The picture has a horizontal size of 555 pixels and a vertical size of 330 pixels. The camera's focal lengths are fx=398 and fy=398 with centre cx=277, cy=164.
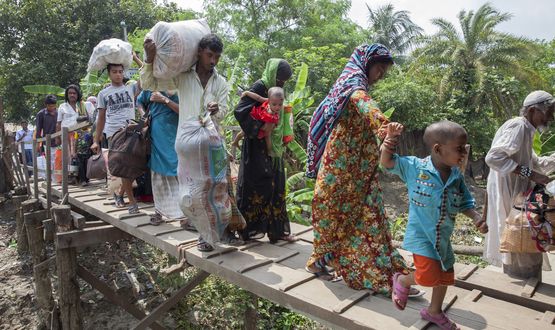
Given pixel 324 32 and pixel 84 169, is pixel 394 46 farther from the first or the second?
pixel 84 169

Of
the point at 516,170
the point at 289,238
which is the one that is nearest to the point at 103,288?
the point at 289,238

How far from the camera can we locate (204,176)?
9.16 feet

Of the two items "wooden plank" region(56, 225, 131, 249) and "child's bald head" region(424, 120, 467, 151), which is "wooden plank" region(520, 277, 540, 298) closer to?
"child's bald head" region(424, 120, 467, 151)

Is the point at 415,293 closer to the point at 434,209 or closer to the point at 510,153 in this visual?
the point at 434,209

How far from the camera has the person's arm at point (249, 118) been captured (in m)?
3.06

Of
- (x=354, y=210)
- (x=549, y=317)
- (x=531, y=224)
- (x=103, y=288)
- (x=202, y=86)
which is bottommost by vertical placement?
(x=103, y=288)

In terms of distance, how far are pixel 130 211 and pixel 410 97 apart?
11703 mm

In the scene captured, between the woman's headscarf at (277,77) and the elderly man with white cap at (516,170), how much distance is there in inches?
60.8

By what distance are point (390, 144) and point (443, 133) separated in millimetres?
245

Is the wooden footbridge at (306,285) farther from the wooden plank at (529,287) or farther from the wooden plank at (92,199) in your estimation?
the wooden plank at (92,199)


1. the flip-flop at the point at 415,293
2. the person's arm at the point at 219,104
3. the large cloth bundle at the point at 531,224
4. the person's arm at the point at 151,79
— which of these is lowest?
the flip-flop at the point at 415,293

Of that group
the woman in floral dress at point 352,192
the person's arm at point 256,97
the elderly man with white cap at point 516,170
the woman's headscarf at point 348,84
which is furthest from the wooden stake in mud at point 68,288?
the elderly man with white cap at point 516,170

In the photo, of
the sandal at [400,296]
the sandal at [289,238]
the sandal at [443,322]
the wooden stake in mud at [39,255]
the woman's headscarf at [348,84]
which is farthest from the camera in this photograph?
the wooden stake in mud at [39,255]

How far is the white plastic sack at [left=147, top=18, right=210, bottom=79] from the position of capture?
2.88 meters
